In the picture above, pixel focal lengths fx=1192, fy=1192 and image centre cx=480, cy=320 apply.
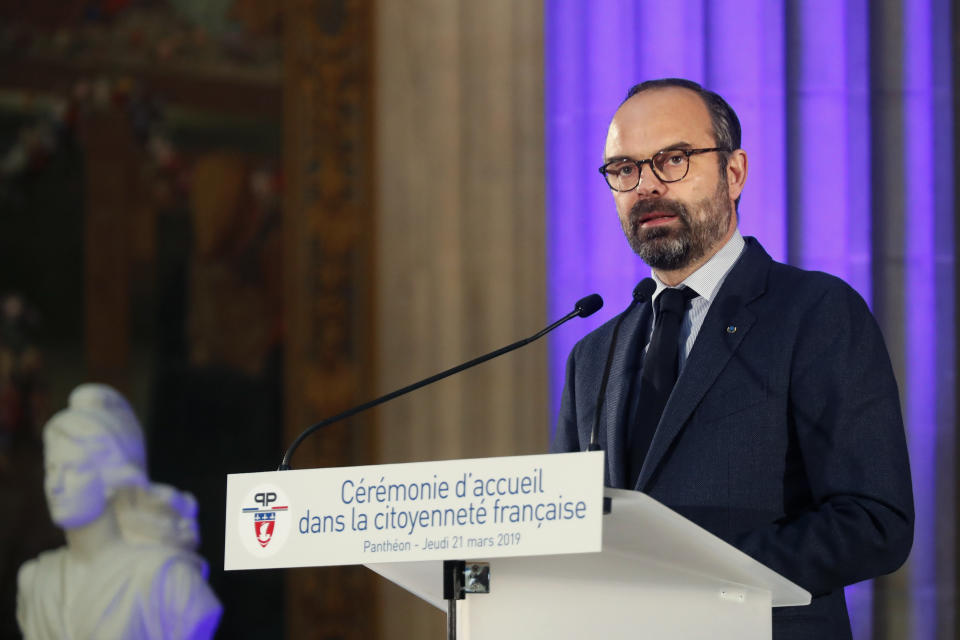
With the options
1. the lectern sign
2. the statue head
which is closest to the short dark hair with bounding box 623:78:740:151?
the lectern sign

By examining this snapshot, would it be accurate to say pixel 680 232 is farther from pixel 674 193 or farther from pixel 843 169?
pixel 843 169

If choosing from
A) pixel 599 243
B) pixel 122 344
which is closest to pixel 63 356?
pixel 122 344

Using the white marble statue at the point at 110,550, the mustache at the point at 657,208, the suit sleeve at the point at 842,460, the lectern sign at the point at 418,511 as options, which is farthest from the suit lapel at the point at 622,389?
the white marble statue at the point at 110,550

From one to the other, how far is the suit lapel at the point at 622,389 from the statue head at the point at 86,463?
2491 millimetres

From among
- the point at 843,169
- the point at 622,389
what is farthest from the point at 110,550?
the point at 843,169

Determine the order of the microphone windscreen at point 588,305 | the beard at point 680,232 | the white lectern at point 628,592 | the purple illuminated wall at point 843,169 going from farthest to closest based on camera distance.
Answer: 1. the purple illuminated wall at point 843,169
2. the beard at point 680,232
3. the microphone windscreen at point 588,305
4. the white lectern at point 628,592

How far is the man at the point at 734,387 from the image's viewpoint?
1.99m

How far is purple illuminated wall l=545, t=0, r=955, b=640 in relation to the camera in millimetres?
4562

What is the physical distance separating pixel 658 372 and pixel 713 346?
13cm

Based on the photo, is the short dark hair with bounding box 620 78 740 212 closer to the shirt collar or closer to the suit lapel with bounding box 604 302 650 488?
the shirt collar

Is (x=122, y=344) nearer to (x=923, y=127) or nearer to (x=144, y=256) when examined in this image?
(x=144, y=256)

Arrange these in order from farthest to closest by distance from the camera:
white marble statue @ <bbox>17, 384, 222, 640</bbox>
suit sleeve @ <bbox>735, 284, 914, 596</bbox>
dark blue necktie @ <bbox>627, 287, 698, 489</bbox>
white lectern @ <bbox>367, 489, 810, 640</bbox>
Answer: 1. white marble statue @ <bbox>17, 384, 222, 640</bbox>
2. dark blue necktie @ <bbox>627, 287, 698, 489</bbox>
3. suit sleeve @ <bbox>735, 284, 914, 596</bbox>
4. white lectern @ <bbox>367, 489, 810, 640</bbox>

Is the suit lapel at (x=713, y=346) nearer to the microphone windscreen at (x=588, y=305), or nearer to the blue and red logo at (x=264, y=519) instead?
the microphone windscreen at (x=588, y=305)

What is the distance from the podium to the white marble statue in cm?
260
